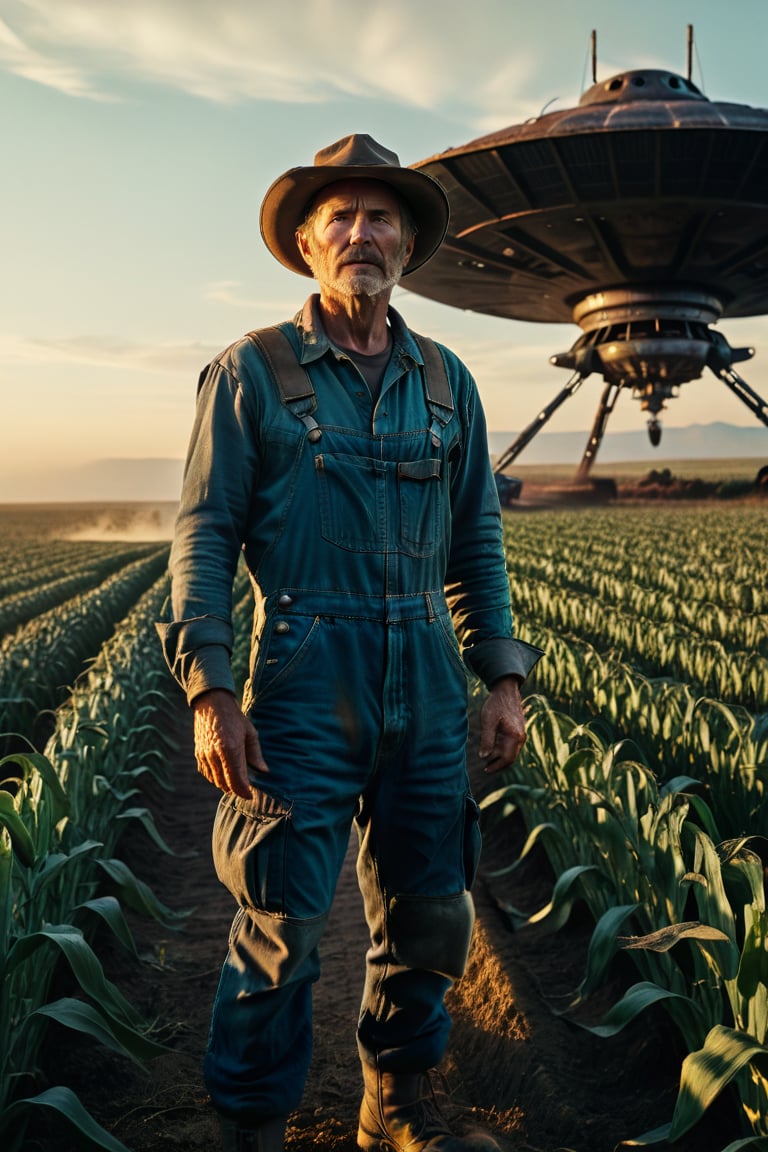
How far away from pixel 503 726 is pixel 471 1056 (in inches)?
51.1

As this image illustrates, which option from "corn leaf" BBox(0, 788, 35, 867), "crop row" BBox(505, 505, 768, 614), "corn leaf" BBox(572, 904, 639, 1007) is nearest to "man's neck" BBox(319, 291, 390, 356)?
"corn leaf" BBox(0, 788, 35, 867)

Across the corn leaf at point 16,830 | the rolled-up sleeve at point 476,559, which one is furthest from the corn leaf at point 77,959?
the rolled-up sleeve at point 476,559

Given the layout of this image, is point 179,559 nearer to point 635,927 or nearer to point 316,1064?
point 316,1064

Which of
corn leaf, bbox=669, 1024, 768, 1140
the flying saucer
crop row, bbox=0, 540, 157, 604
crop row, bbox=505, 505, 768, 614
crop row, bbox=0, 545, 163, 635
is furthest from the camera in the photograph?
the flying saucer

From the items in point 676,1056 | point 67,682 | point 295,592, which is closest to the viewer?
point 295,592

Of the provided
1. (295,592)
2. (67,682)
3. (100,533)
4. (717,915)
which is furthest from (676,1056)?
(100,533)

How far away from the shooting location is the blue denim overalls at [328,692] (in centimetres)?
211

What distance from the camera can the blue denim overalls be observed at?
2.11 meters

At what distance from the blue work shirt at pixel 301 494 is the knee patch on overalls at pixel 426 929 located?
0.67 m

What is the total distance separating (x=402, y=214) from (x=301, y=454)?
65cm

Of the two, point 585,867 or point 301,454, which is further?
point 585,867

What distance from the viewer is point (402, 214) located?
243 cm

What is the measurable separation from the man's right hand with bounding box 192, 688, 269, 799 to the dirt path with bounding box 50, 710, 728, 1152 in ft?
2.62

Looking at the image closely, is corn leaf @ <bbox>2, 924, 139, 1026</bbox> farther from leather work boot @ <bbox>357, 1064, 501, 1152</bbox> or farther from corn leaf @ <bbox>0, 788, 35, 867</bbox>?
leather work boot @ <bbox>357, 1064, 501, 1152</bbox>
